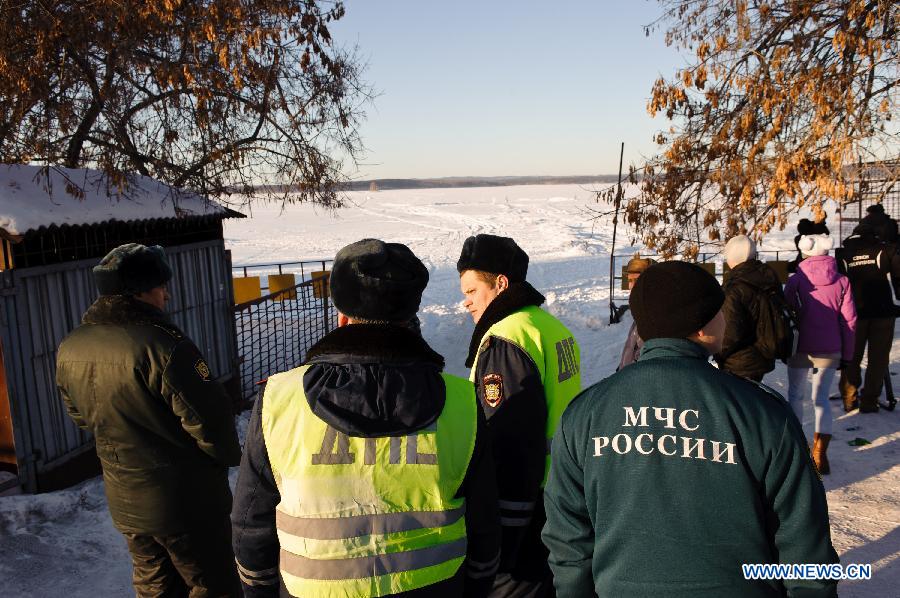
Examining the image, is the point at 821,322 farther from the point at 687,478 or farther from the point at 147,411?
the point at 147,411

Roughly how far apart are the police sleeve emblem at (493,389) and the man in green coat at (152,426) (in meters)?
1.23

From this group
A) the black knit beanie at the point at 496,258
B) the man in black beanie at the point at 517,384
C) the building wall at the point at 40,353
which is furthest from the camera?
the building wall at the point at 40,353

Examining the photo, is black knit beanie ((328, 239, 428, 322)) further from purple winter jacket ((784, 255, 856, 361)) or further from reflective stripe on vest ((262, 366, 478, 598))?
purple winter jacket ((784, 255, 856, 361))

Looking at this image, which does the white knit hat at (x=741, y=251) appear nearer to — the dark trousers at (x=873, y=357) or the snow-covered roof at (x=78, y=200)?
the dark trousers at (x=873, y=357)

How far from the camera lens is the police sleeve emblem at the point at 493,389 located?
251 centimetres

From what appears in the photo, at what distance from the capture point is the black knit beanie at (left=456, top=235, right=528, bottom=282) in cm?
288

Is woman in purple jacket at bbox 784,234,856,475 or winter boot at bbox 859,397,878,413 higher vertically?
woman in purple jacket at bbox 784,234,856,475

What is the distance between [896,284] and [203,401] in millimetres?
7284

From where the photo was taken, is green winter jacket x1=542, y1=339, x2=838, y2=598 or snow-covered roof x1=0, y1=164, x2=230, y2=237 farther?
snow-covered roof x1=0, y1=164, x2=230, y2=237

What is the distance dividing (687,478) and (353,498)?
2.89ft

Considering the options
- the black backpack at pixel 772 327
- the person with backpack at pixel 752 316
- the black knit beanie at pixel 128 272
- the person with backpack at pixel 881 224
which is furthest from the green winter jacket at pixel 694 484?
the person with backpack at pixel 881 224

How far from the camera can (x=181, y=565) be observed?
2.87 m

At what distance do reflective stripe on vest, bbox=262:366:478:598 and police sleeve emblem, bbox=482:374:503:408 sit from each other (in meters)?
0.77

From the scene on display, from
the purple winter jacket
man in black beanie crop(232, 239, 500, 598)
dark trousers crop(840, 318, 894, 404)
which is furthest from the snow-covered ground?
man in black beanie crop(232, 239, 500, 598)
